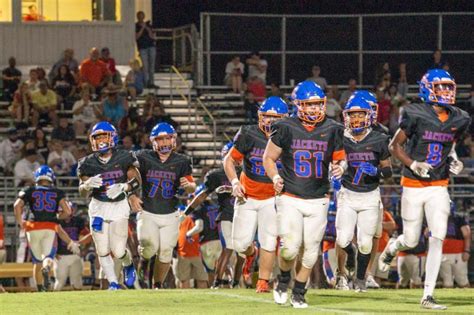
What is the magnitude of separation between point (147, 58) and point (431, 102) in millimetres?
13784

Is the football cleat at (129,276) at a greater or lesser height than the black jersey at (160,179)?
lesser

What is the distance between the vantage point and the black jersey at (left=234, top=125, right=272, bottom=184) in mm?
15296

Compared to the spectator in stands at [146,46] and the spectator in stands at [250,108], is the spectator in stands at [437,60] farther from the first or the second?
the spectator in stands at [146,46]

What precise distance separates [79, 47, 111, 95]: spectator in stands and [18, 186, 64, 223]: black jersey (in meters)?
6.80

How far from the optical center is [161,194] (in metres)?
16.7

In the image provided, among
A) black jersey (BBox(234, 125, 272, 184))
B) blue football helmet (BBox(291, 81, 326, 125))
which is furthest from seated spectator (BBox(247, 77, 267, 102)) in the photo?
blue football helmet (BBox(291, 81, 326, 125))

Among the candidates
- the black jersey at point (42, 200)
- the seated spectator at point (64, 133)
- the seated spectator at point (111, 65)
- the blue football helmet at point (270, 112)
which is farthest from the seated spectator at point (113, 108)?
the blue football helmet at point (270, 112)

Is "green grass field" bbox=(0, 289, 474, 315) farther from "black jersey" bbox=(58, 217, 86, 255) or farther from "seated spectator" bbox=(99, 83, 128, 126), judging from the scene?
"seated spectator" bbox=(99, 83, 128, 126)

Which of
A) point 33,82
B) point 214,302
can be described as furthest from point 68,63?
point 214,302

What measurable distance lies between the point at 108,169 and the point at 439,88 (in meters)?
4.55

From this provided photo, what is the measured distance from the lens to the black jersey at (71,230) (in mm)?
20609

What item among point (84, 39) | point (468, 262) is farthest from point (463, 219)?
point (84, 39)

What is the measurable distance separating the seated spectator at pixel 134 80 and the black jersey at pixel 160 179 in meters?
9.24

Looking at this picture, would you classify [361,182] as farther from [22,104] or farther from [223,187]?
[22,104]
